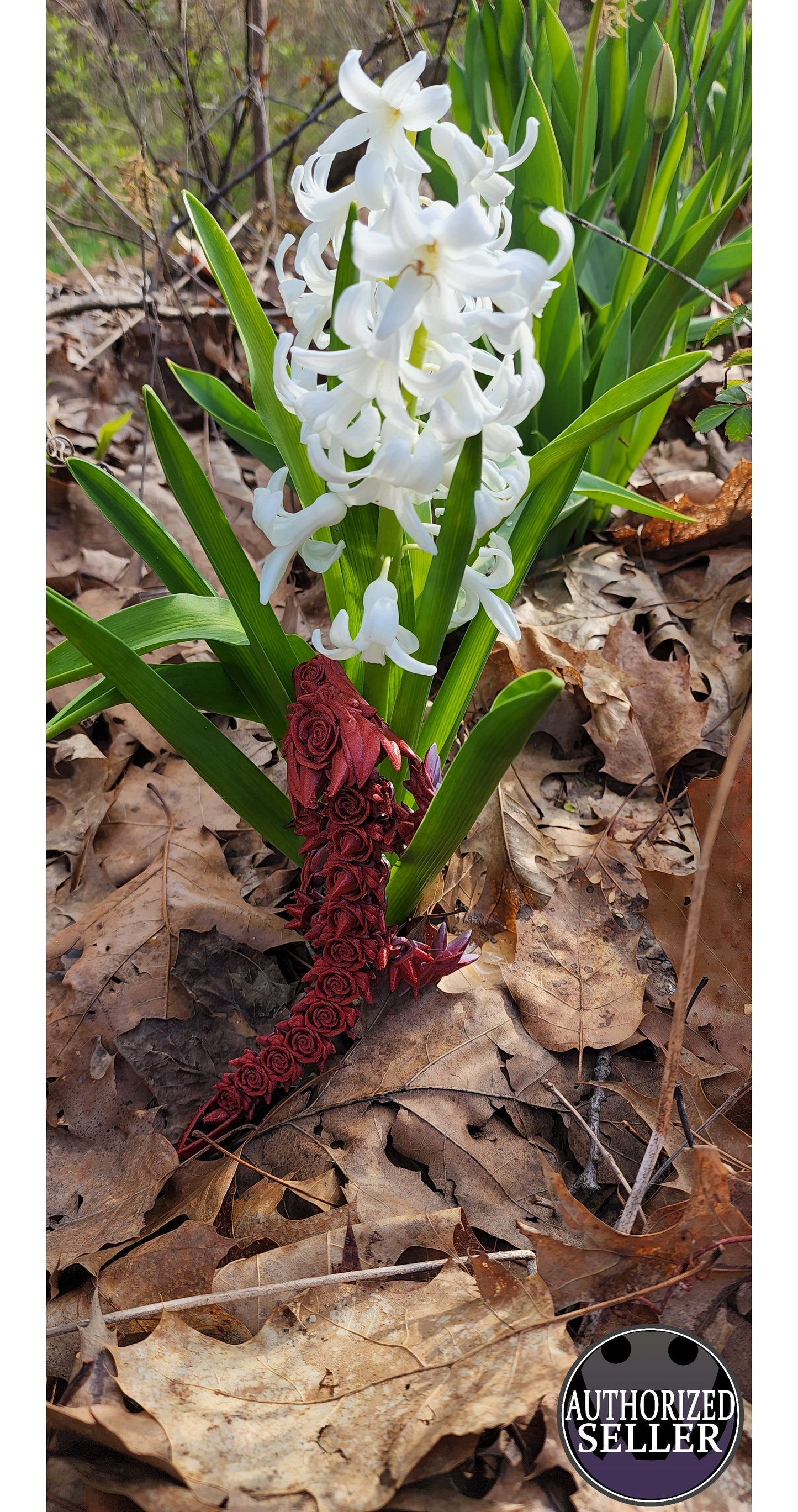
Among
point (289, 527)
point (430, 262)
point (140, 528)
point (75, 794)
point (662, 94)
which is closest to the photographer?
point (430, 262)

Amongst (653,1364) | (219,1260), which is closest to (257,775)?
(219,1260)

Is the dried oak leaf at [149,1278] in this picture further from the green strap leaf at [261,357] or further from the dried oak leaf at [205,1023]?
the green strap leaf at [261,357]

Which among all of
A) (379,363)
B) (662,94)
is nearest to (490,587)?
(379,363)

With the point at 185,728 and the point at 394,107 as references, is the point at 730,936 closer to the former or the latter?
the point at 185,728

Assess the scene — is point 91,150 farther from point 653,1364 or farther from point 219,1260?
point 653,1364

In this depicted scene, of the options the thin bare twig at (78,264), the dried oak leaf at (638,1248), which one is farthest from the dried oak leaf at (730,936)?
the thin bare twig at (78,264)
